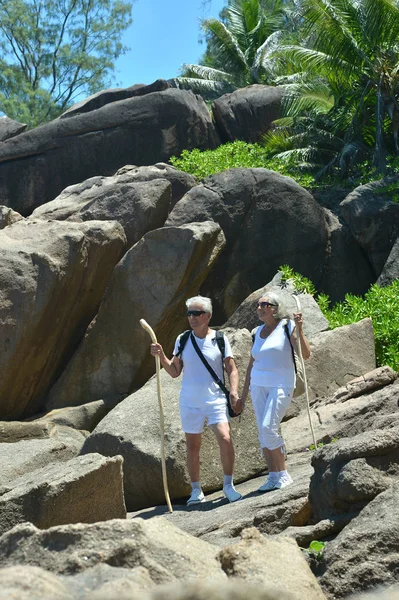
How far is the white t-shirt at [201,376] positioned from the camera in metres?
7.66

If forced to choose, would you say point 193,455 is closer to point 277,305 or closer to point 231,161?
point 277,305

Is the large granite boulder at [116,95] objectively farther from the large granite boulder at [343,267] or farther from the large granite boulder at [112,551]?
the large granite boulder at [112,551]

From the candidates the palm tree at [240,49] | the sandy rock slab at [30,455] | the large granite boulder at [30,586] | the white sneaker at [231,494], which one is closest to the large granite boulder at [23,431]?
the sandy rock slab at [30,455]

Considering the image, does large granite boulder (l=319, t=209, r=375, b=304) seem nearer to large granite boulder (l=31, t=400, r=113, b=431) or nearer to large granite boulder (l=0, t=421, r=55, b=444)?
large granite boulder (l=31, t=400, r=113, b=431)

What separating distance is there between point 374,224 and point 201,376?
8.77 meters

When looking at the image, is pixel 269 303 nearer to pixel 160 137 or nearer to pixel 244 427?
pixel 244 427

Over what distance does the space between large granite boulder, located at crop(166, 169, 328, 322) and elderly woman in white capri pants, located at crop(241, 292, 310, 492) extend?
7732 mm

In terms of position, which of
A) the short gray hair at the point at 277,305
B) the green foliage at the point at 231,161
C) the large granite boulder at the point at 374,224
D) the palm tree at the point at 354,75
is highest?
the palm tree at the point at 354,75

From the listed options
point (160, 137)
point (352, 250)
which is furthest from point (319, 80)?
point (352, 250)

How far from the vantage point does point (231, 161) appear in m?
20.5

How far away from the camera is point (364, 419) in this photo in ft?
26.3

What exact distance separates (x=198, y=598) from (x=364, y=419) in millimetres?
6520

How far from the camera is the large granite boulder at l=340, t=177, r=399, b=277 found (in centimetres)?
1569

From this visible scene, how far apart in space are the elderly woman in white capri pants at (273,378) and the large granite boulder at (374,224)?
8334mm
